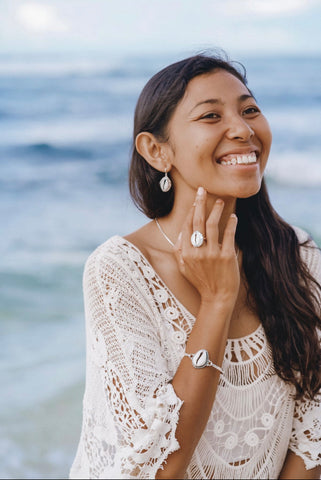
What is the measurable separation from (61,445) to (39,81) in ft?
17.0

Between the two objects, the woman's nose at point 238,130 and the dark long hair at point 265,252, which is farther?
the dark long hair at point 265,252

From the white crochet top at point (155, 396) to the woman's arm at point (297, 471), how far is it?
2 cm

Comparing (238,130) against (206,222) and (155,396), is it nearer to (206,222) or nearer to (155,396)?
(206,222)

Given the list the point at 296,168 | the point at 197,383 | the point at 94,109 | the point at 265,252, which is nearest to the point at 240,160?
the point at 265,252

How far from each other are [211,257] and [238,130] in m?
0.37

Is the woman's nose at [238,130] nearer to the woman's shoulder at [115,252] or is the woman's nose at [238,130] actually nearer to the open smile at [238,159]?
the open smile at [238,159]

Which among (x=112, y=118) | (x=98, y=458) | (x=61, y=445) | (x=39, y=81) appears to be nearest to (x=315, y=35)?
(x=112, y=118)

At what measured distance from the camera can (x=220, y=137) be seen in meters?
1.74

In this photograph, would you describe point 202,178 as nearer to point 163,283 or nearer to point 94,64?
point 163,283

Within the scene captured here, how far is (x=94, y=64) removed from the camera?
26.3ft

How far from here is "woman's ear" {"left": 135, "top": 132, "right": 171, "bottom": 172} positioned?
1901 millimetres

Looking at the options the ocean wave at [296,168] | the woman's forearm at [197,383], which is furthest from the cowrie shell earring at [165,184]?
the ocean wave at [296,168]

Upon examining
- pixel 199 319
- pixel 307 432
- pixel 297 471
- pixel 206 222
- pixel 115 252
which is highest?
pixel 206 222

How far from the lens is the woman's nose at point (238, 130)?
1728mm
